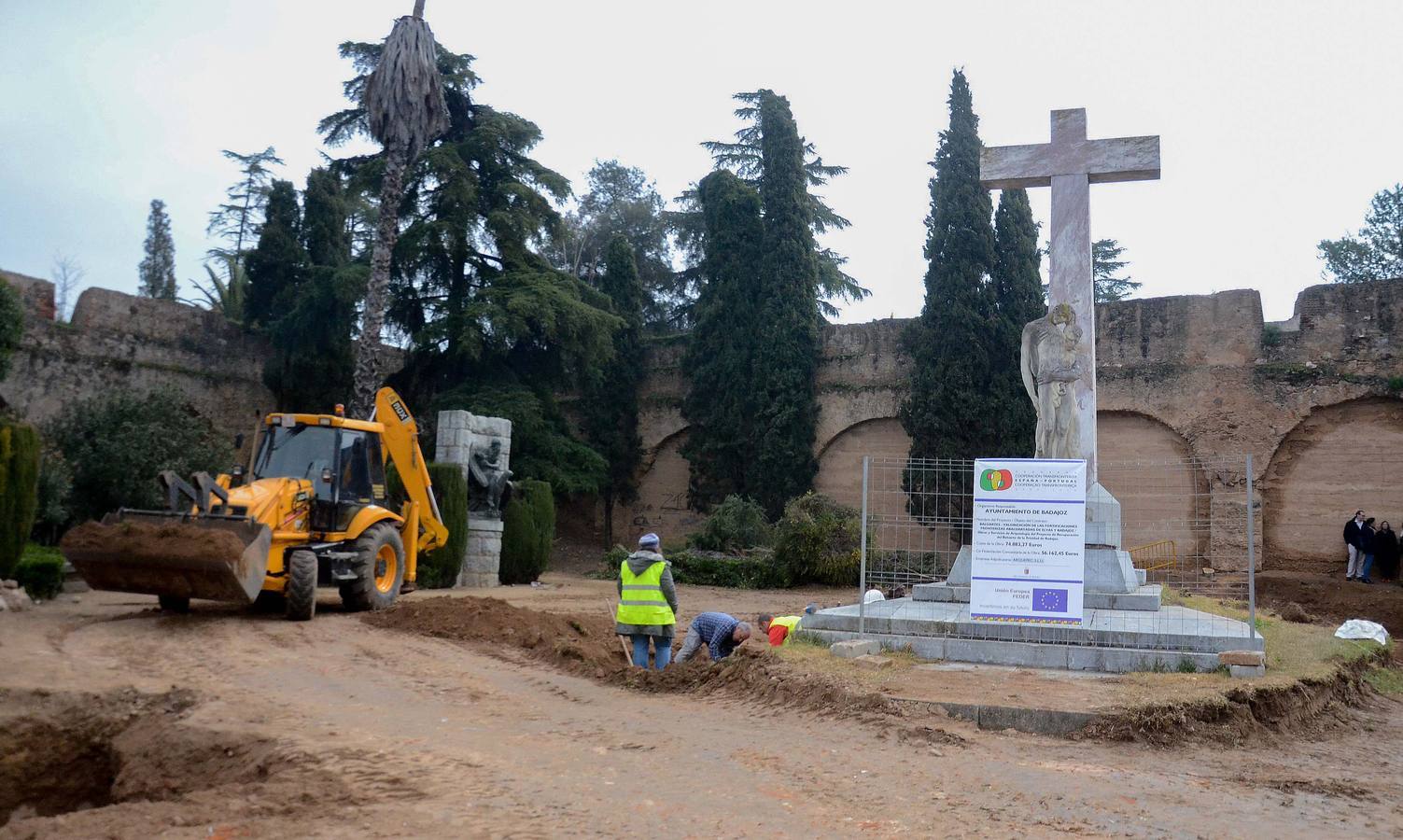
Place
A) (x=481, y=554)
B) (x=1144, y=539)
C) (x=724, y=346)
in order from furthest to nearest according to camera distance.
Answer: (x=724, y=346)
(x=481, y=554)
(x=1144, y=539)

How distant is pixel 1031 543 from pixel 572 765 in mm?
4634

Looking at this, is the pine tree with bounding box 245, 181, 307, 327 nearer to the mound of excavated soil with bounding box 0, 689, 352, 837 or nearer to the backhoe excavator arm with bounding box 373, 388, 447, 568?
the backhoe excavator arm with bounding box 373, 388, 447, 568

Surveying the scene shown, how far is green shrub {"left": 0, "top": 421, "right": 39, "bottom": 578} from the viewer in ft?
40.0

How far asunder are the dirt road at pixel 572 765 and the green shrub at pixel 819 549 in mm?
11202

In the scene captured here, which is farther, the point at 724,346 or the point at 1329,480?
the point at 724,346

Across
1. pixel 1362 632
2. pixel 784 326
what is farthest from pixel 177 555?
pixel 784 326

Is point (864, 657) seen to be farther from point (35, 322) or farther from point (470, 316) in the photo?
point (35, 322)

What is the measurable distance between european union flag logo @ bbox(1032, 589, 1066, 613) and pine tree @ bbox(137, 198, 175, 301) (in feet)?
135

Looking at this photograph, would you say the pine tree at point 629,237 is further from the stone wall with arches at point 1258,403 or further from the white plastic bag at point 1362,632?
the white plastic bag at point 1362,632

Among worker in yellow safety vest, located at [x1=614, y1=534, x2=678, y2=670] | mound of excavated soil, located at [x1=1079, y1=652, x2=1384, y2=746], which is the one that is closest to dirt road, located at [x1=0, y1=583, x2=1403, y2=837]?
mound of excavated soil, located at [x1=1079, y1=652, x2=1384, y2=746]

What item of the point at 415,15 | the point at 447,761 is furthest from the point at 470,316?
the point at 447,761

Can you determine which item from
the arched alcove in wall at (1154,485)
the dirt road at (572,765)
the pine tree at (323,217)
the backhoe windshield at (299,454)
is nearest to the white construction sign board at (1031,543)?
the dirt road at (572,765)

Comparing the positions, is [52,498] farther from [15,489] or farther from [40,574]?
[15,489]

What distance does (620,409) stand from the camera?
2792 cm
